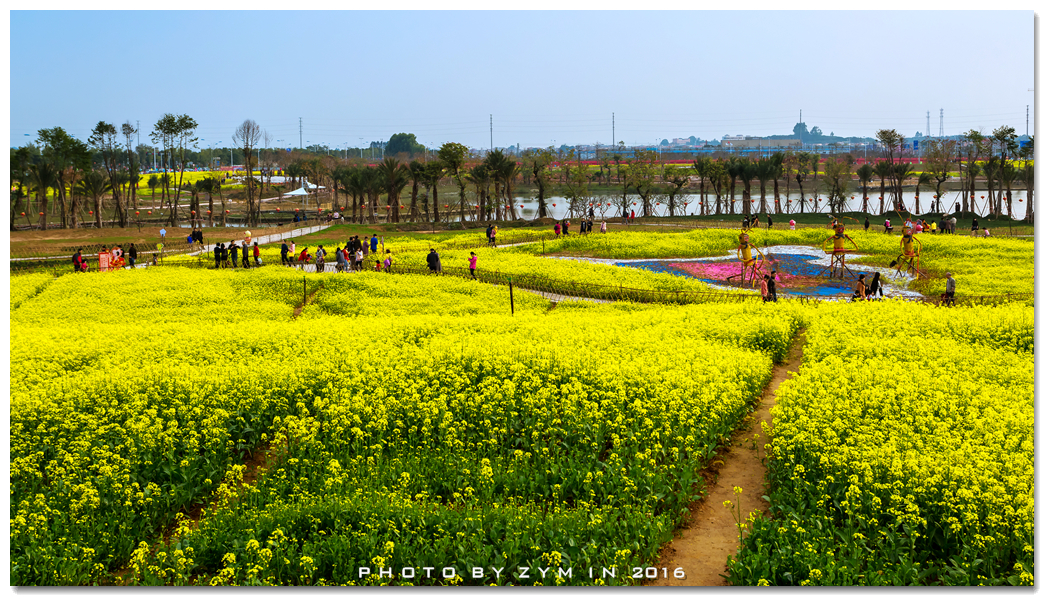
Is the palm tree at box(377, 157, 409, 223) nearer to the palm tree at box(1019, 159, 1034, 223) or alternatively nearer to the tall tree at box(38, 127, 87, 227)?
the tall tree at box(38, 127, 87, 227)

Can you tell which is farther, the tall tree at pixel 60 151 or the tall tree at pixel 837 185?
the tall tree at pixel 837 185

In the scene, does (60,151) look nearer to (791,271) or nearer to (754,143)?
(791,271)

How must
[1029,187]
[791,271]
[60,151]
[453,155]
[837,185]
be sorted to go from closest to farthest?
[791,271] → [1029,187] → [60,151] → [453,155] → [837,185]

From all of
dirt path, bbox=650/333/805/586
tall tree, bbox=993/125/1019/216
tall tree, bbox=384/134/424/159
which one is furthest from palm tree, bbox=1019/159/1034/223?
tall tree, bbox=384/134/424/159

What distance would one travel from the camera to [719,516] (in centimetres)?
1235

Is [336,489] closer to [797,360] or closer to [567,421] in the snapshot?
[567,421]

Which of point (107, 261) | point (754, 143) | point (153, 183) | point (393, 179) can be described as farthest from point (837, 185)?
point (754, 143)

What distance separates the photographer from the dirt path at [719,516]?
10.7 meters

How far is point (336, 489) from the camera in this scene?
1255 centimetres

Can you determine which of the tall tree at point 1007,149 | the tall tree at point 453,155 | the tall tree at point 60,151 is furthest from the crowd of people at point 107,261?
the tall tree at point 1007,149

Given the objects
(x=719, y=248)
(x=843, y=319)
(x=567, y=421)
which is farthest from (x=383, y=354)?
(x=719, y=248)

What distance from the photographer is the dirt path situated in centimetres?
1074

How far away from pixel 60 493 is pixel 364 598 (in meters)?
5.93

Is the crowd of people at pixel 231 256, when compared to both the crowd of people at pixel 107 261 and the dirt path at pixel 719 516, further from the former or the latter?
the dirt path at pixel 719 516
